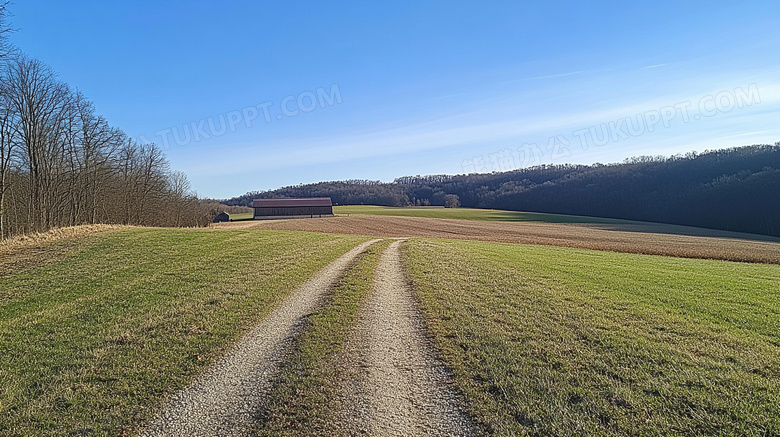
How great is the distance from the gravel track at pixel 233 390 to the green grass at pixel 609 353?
3.09 m

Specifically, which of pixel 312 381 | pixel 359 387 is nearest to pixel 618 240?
pixel 359 387

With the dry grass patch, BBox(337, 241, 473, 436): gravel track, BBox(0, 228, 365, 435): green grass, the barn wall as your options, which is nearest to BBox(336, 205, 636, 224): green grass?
the barn wall

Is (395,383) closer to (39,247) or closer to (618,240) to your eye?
(39,247)

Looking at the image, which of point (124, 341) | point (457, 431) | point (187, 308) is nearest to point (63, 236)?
point (187, 308)

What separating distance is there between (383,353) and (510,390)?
Answer: 2454 millimetres

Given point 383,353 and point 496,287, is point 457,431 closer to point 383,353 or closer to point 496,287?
point 383,353

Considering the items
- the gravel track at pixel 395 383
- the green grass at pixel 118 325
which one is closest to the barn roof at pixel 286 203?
the green grass at pixel 118 325

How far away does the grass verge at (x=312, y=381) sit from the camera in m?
4.87

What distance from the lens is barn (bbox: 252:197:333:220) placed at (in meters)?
77.1

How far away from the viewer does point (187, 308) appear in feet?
33.1

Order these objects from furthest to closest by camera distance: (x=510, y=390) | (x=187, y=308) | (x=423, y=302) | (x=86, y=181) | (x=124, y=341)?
(x=86, y=181)
(x=423, y=302)
(x=187, y=308)
(x=124, y=341)
(x=510, y=390)

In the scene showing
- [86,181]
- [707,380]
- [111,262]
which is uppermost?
[86,181]

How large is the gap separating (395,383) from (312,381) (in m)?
1.30

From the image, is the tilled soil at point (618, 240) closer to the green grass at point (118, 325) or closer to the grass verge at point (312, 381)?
the green grass at point (118, 325)
